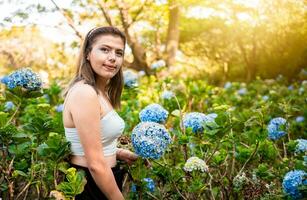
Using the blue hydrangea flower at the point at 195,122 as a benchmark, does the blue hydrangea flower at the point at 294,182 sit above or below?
below

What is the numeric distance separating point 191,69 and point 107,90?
812 cm

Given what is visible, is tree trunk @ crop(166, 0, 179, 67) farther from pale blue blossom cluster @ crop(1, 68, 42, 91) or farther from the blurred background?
pale blue blossom cluster @ crop(1, 68, 42, 91)

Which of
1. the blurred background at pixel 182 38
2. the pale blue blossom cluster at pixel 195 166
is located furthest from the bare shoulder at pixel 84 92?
the blurred background at pixel 182 38

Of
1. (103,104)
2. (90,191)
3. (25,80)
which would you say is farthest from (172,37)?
(90,191)

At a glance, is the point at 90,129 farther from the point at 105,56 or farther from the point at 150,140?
the point at 105,56

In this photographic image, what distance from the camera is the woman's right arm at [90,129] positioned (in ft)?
5.78

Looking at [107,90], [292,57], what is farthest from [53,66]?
[107,90]

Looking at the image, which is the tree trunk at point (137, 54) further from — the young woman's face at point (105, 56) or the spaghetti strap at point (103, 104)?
the spaghetti strap at point (103, 104)

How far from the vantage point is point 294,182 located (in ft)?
6.21

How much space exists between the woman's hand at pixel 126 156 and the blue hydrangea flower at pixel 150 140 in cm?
19

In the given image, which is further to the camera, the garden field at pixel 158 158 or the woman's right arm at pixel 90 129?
the garden field at pixel 158 158

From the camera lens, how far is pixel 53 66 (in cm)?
909

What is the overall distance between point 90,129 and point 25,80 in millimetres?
631

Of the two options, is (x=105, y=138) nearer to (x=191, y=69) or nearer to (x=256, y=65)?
(x=256, y=65)
